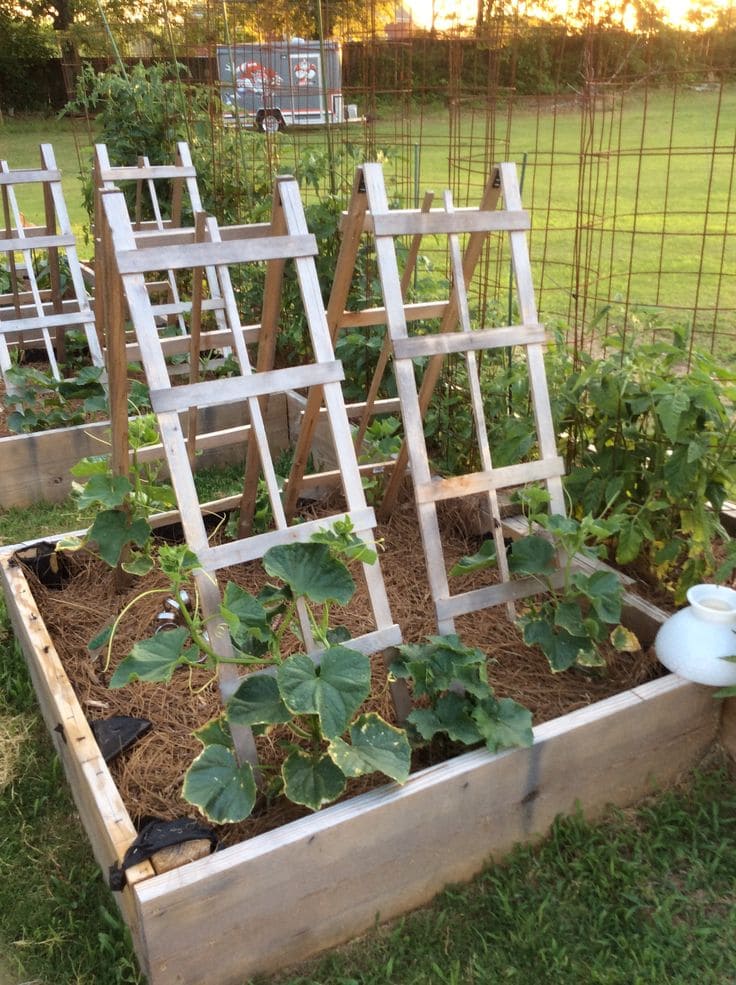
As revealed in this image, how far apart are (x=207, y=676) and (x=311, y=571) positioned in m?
0.80

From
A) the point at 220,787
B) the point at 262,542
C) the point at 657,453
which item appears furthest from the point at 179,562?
the point at 657,453

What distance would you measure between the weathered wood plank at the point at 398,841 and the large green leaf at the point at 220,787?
0.07 meters

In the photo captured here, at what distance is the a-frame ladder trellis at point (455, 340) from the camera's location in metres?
2.16

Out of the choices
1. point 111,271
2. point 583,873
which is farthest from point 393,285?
point 583,873

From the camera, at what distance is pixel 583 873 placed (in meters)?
1.98

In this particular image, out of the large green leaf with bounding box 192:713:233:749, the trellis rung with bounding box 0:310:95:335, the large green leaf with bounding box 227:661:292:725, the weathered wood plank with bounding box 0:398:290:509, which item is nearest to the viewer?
the large green leaf with bounding box 227:661:292:725

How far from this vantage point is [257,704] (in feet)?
5.94

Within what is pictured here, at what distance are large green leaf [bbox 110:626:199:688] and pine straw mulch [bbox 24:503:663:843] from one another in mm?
346

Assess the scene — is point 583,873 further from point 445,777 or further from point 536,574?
point 536,574

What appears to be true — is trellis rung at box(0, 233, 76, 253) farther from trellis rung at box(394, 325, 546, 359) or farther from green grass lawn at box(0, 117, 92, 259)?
green grass lawn at box(0, 117, 92, 259)

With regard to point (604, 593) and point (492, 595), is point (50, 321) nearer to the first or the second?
point (492, 595)

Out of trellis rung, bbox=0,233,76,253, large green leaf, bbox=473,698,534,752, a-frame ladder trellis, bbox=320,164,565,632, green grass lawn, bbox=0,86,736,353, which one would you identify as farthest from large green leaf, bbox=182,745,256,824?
trellis rung, bbox=0,233,76,253

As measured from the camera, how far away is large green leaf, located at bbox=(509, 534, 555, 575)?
2.24m

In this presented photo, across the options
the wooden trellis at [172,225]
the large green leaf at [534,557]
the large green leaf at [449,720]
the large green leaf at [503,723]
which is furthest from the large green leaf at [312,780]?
the wooden trellis at [172,225]
